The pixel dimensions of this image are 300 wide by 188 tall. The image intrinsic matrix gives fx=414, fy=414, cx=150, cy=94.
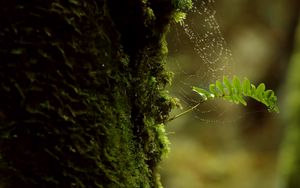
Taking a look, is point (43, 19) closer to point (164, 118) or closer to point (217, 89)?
point (164, 118)

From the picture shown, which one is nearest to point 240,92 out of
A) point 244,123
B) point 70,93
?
A: point 70,93

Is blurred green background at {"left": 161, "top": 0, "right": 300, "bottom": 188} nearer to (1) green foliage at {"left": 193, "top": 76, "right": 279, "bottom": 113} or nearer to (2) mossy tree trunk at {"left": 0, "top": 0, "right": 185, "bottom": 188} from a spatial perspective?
(1) green foliage at {"left": 193, "top": 76, "right": 279, "bottom": 113}

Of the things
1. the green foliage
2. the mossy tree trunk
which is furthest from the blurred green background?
the mossy tree trunk

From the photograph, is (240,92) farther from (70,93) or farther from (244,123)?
(244,123)

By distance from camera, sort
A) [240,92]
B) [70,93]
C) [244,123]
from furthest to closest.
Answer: [244,123]
[240,92]
[70,93]

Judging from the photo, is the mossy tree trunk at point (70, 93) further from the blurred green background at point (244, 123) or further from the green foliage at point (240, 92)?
the blurred green background at point (244, 123)

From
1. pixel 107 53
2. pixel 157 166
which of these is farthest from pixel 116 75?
pixel 157 166

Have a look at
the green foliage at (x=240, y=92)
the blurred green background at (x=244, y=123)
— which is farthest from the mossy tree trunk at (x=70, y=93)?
the blurred green background at (x=244, y=123)
